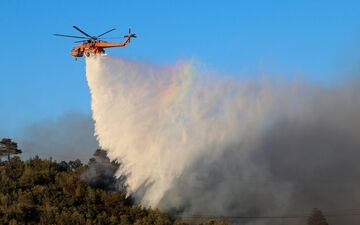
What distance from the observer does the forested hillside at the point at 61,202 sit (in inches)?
2869

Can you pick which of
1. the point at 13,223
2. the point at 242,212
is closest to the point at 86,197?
the point at 13,223

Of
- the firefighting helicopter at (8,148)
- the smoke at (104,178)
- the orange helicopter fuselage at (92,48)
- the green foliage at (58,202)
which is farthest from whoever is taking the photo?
the firefighting helicopter at (8,148)

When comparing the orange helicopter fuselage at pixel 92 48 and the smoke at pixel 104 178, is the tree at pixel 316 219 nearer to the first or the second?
the smoke at pixel 104 178

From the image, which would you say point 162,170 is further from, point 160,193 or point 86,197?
point 86,197

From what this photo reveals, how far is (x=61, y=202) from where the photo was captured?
80438mm

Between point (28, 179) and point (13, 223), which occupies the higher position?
point (28, 179)

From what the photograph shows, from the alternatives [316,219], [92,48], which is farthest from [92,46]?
[316,219]

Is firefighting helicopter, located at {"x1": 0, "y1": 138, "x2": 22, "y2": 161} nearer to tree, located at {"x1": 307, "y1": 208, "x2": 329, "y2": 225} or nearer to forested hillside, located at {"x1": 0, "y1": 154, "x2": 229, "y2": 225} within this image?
forested hillside, located at {"x1": 0, "y1": 154, "x2": 229, "y2": 225}

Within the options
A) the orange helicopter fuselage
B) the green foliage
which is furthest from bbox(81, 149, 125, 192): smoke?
the orange helicopter fuselage

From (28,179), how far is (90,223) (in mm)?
25311

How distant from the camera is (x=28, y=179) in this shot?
9044cm

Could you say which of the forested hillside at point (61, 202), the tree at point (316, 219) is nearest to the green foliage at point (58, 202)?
the forested hillside at point (61, 202)

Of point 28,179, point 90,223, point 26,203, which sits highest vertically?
point 28,179

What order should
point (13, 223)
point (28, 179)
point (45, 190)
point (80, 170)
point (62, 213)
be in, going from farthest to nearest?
point (80, 170) → point (28, 179) → point (45, 190) → point (62, 213) → point (13, 223)
